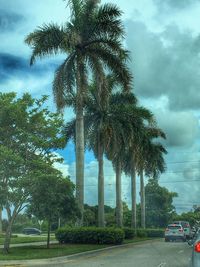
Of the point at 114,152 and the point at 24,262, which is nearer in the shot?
the point at 24,262

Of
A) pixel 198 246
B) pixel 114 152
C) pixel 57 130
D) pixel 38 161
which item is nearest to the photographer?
pixel 198 246

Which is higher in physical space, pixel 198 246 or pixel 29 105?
pixel 29 105

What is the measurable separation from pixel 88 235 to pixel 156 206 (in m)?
66.2

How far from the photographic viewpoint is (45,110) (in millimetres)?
Result: 27812

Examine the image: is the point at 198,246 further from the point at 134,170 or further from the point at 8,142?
the point at 134,170

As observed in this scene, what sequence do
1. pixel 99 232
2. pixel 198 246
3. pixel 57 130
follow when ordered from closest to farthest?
pixel 198 246 → pixel 57 130 → pixel 99 232

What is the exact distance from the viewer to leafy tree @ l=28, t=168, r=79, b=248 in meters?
25.6

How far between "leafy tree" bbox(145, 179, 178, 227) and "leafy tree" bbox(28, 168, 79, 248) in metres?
68.0

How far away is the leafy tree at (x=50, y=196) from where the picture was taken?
25.6 meters

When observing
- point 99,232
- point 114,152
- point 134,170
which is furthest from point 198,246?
point 134,170

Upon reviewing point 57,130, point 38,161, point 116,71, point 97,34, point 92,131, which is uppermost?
point 97,34

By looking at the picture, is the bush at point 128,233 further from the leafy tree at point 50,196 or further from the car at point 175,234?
the leafy tree at point 50,196

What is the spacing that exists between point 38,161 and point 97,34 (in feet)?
38.9

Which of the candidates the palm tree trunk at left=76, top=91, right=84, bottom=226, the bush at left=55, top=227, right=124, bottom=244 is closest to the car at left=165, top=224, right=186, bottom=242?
Answer: the bush at left=55, top=227, right=124, bottom=244
